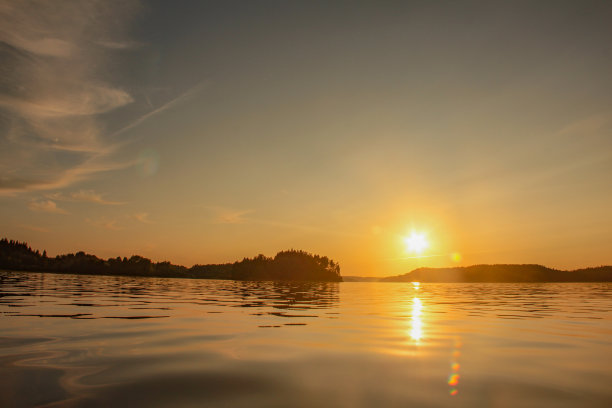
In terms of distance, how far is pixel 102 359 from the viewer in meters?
7.34

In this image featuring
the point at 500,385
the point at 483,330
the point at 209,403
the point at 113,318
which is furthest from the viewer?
the point at 113,318

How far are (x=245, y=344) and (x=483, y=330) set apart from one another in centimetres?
870

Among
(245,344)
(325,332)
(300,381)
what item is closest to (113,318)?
(245,344)

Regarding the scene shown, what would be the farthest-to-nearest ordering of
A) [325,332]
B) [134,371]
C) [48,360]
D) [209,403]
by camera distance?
[325,332]
[48,360]
[134,371]
[209,403]

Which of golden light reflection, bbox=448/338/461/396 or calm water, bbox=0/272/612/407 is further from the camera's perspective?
golden light reflection, bbox=448/338/461/396

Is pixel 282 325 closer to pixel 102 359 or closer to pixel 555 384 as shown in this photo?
pixel 102 359

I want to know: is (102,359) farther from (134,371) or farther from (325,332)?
(325,332)

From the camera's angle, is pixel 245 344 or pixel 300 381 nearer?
pixel 300 381

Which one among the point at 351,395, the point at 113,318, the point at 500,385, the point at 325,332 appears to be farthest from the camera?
the point at 113,318

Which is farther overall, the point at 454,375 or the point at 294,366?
the point at 294,366

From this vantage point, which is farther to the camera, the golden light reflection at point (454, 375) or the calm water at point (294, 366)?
the golden light reflection at point (454, 375)

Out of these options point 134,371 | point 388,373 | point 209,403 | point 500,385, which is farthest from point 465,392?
point 134,371

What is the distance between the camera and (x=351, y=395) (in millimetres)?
5305

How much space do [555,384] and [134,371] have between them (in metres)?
7.32
